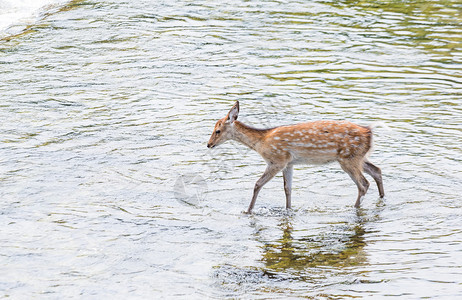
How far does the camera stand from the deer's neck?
9.72 meters

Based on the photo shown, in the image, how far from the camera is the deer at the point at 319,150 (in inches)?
359

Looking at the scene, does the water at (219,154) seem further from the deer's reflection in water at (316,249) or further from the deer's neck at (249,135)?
the deer's neck at (249,135)

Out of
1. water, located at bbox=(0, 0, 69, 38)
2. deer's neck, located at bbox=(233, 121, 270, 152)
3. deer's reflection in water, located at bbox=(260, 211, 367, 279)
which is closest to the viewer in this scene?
deer's reflection in water, located at bbox=(260, 211, 367, 279)

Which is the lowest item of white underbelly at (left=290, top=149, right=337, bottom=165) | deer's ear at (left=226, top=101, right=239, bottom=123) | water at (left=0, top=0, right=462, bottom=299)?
water at (left=0, top=0, right=462, bottom=299)

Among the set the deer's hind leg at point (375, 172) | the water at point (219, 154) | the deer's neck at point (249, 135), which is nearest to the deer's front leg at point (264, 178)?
the water at point (219, 154)

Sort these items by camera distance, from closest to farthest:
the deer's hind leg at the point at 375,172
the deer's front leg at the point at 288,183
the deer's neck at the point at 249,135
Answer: the deer's front leg at the point at 288,183 < the deer's hind leg at the point at 375,172 < the deer's neck at the point at 249,135

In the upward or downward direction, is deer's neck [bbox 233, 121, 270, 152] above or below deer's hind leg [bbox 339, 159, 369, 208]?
above

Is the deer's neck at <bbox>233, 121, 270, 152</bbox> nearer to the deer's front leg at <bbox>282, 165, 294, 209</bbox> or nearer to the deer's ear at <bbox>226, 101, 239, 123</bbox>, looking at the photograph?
the deer's ear at <bbox>226, 101, 239, 123</bbox>

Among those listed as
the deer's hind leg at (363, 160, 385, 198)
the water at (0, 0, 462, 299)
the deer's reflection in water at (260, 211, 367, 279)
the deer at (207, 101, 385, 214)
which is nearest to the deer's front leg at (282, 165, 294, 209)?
the deer at (207, 101, 385, 214)

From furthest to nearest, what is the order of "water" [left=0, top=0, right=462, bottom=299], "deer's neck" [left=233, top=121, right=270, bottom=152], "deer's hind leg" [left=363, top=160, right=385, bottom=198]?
"deer's neck" [left=233, top=121, right=270, bottom=152] < "deer's hind leg" [left=363, top=160, right=385, bottom=198] < "water" [left=0, top=0, right=462, bottom=299]

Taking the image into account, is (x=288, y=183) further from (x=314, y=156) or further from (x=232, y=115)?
(x=232, y=115)

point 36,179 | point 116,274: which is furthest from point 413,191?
point 36,179

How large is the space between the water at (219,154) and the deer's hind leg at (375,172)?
145 millimetres

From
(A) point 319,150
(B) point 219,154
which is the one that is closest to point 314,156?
(A) point 319,150
